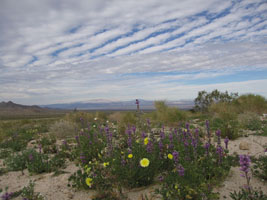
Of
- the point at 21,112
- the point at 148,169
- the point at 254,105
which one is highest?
the point at 254,105

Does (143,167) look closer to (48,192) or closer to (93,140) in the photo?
(48,192)

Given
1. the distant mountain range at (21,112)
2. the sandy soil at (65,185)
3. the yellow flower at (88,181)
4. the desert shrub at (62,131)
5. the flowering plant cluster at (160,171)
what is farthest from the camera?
the distant mountain range at (21,112)

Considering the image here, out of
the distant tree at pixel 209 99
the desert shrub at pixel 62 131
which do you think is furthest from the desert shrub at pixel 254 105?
the desert shrub at pixel 62 131

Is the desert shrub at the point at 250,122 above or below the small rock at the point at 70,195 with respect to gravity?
above

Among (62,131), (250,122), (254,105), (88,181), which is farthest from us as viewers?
(254,105)

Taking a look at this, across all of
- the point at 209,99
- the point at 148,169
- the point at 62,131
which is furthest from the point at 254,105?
the point at 148,169

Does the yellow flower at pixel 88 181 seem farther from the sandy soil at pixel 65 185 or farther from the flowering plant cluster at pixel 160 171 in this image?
the sandy soil at pixel 65 185

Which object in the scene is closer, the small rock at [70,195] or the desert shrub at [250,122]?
the small rock at [70,195]

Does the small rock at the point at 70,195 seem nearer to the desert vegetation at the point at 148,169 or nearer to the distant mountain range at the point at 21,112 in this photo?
the desert vegetation at the point at 148,169

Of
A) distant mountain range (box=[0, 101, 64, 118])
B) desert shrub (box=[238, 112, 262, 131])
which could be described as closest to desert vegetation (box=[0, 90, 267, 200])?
desert shrub (box=[238, 112, 262, 131])

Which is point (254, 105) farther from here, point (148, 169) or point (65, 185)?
point (65, 185)

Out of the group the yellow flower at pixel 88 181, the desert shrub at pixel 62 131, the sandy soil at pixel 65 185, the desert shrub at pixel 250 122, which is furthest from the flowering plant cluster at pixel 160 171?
the desert shrub at pixel 62 131

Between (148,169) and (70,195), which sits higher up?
(148,169)

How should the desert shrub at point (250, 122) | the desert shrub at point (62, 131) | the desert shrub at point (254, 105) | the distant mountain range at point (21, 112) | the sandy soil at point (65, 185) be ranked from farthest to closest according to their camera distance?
1. the distant mountain range at point (21, 112)
2. the desert shrub at point (254, 105)
3. the desert shrub at point (62, 131)
4. the desert shrub at point (250, 122)
5. the sandy soil at point (65, 185)
